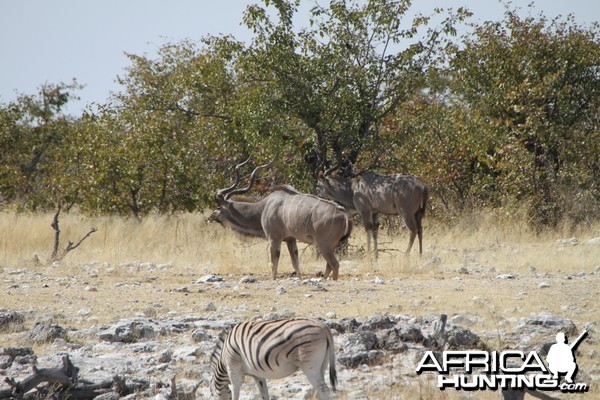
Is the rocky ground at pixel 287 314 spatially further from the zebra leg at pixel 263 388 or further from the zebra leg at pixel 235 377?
the zebra leg at pixel 235 377

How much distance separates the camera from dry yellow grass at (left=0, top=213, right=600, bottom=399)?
30.8 ft

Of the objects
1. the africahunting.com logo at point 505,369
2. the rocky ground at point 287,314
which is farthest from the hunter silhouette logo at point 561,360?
the rocky ground at point 287,314

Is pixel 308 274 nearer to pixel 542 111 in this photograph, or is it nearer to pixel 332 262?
pixel 332 262

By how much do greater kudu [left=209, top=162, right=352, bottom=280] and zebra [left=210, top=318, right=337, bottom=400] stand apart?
22.5 ft

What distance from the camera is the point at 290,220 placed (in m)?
13.1

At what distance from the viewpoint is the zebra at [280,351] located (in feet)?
17.7

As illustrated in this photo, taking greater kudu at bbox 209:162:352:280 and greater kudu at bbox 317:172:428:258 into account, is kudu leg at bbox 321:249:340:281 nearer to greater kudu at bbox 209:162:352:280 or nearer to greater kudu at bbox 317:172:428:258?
greater kudu at bbox 209:162:352:280

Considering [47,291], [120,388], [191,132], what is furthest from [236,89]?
[120,388]

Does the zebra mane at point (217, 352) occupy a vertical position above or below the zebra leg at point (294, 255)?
below

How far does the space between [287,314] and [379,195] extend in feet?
25.0

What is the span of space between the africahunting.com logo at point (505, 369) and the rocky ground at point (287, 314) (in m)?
0.12

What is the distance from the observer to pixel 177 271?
13859 millimetres

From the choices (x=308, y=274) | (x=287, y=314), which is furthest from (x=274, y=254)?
(x=287, y=314)

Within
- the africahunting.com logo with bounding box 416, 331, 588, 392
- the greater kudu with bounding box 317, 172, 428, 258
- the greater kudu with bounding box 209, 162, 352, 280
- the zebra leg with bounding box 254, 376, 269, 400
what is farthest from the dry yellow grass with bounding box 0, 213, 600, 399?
the zebra leg with bounding box 254, 376, 269, 400
